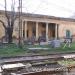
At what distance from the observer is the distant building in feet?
112

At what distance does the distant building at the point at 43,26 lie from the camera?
34.1 meters

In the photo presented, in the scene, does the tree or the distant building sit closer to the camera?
the tree

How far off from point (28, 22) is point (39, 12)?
2674mm

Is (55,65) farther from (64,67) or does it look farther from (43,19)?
(43,19)

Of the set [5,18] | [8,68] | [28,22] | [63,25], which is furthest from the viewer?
[63,25]

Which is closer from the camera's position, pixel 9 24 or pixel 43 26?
pixel 9 24

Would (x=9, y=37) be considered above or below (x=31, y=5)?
below

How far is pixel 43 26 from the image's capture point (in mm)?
37938

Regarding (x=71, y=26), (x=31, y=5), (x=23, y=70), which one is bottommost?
(x=23, y=70)

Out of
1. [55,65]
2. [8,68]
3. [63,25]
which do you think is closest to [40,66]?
[55,65]

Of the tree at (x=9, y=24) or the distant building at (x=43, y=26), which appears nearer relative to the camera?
the tree at (x=9, y=24)

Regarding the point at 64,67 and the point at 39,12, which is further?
the point at 39,12

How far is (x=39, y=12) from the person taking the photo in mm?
37281

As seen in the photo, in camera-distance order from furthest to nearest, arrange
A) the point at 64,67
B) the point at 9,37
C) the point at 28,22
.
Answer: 1. the point at 28,22
2. the point at 9,37
3. the point at 64,67
